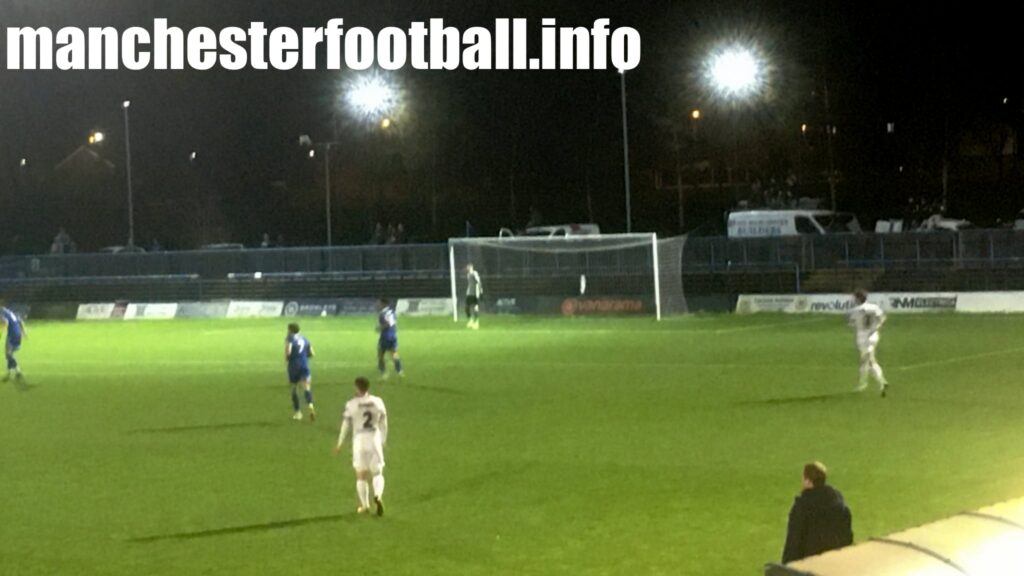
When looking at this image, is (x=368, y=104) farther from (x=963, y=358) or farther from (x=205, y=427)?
(x=205, y=427)

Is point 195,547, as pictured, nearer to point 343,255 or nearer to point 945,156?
point 343,255

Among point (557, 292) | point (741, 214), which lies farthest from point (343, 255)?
point (741, 214)

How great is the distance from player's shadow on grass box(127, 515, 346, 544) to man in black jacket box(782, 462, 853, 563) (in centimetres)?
703

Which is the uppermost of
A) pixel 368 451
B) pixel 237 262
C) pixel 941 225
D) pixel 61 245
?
pixel 61 245

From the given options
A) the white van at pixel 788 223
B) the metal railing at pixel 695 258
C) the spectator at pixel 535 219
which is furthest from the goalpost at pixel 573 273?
the spectator at pixel 535 219

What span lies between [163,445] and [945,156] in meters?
58.5

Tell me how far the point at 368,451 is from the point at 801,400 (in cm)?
1119

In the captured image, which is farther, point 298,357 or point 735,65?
point 735,65

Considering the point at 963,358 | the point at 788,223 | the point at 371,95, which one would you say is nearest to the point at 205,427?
the point at 963,358

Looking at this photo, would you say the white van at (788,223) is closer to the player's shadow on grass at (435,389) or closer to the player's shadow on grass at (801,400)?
the player's shadow on grass at (435,389)

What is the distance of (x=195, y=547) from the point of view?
1408 centimetres

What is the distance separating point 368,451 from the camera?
592 inches

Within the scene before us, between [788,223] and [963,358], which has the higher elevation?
[788,223]

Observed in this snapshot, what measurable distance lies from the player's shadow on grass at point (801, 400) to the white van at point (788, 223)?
105ft
